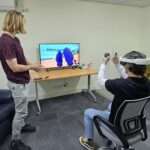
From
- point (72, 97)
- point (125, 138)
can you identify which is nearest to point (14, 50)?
point (125, 138)

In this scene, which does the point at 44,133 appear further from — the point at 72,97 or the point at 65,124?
the point at 72,97

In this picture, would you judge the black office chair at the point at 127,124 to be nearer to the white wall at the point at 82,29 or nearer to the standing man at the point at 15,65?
the standing man at the point at 15,65

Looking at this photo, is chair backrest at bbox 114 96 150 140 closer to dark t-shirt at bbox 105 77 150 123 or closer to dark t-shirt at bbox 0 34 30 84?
dark t-shirt at bbox 105 77 150 123

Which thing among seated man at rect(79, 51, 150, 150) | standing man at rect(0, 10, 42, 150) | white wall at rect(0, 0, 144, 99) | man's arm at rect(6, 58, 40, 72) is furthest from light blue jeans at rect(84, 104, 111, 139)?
white wall at rect(0, 0, 144, 99)

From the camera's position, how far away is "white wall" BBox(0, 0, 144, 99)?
12.4 feet

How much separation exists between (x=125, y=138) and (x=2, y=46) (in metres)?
1.52

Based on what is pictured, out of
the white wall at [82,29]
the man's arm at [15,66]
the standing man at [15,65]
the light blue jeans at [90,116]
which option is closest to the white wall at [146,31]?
the white wall at [82,29]

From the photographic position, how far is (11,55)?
1931 mm

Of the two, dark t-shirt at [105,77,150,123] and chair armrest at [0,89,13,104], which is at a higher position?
dark t-shirt at [105,77,150,123]

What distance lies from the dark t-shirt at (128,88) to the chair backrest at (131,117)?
0.06 metres

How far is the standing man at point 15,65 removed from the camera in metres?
1.94

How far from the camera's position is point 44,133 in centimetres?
262

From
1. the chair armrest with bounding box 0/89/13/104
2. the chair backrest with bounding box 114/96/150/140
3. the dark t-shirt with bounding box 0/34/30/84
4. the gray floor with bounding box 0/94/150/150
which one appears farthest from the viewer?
the chair armrest with bounding box 0/89/13/104

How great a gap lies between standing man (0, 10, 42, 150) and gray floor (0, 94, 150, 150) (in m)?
0.31
